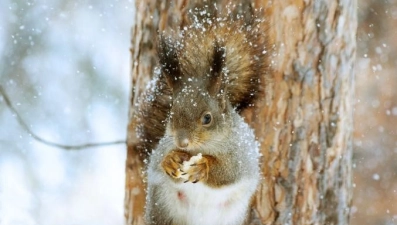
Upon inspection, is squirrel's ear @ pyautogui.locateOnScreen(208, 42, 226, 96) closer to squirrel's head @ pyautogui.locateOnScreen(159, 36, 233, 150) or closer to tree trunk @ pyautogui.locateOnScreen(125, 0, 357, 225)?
squirrel's head @ pyautogui.locateOnScreen(159, 36, 233, 150)

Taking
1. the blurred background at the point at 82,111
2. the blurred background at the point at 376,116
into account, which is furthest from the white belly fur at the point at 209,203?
the blurred background at the point at 376,116

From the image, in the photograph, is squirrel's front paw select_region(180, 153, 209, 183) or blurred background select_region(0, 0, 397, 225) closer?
squirrel's front paw select_region(180, 153, 209, 183)

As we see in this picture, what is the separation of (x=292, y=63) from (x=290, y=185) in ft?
0.80

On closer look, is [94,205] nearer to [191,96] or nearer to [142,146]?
[142,146]

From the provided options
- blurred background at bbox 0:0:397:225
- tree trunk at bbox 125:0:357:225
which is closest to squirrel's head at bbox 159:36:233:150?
tree trunk at bbox 125:0:357:225

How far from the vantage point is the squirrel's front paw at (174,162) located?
105 cm

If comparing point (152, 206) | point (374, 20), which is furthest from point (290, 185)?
point (374, 20)

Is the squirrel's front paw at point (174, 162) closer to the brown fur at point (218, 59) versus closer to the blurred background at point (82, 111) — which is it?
the brown fur at point (218, 59)

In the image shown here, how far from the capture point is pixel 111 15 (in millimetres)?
2127

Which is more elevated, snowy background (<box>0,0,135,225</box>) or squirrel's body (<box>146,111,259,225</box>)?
snowy background (<box>0,0,135,225</box>)

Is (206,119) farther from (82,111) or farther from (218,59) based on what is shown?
(82,111)

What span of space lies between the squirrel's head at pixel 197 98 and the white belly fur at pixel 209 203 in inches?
4.8

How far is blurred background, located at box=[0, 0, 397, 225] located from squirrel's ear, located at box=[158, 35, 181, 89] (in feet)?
3.20

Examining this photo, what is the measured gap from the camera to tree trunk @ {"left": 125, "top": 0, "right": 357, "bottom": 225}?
112cm
